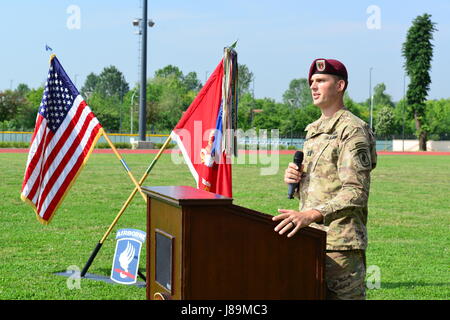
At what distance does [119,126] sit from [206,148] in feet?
242

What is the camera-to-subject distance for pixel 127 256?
22.8ft

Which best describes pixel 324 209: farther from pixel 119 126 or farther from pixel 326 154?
pixel 119 126

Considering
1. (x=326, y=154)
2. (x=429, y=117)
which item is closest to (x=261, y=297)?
(x=326, y=154)

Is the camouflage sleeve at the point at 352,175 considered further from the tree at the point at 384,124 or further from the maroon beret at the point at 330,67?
the tree at the point at 384,124

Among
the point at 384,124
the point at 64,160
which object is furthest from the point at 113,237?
the point at 384,124

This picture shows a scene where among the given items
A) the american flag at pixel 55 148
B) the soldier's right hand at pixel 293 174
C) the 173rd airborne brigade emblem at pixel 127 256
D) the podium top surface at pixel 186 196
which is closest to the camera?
the podium top surface at pixel 186 196

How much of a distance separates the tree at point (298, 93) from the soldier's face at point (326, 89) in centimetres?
11034

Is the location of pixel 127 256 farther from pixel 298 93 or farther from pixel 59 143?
pixel 298 93

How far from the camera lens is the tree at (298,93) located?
117m

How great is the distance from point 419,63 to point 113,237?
7623 centimetres

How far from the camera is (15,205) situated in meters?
13.5

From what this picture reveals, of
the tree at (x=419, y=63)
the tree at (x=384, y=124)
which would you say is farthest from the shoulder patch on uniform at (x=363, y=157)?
the tree at (x=384, y=124)

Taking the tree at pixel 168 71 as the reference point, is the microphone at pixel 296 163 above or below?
below

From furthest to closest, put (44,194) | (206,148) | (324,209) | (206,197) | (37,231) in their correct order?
(37,231) < (44,194) < (206,148) < (324,209) < (206,197)
